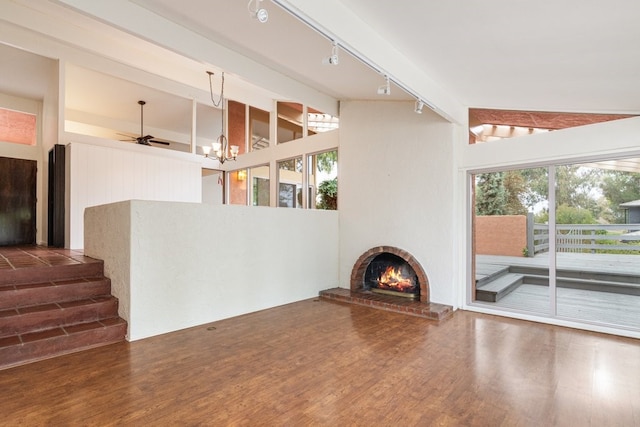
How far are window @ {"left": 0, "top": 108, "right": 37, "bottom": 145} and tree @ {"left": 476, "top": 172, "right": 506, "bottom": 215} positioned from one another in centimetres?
945

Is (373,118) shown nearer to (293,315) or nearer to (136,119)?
(293,315)

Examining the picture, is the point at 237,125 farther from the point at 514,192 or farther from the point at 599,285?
the point at 599,285

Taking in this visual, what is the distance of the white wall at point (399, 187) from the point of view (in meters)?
5.01

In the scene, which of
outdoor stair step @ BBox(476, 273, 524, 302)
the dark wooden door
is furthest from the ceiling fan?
outdoor stair step @ BBox(476, 273, 524, 302)

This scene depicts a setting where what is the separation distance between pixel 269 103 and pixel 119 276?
5.26 meters

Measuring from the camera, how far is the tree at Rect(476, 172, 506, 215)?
4.90m

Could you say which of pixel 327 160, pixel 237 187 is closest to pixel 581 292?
pixel 327 160

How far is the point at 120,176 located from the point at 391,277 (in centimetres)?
571

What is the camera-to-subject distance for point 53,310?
139 inches

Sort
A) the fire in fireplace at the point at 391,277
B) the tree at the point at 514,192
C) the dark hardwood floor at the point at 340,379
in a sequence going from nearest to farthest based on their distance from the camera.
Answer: the dark hardwood floor at the point at 340,379
the tree at the point at 514,192
the fire in fireplace at the point at 391,277

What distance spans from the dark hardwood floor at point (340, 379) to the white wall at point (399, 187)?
1.34 m

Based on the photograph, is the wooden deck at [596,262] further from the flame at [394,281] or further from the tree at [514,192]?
the flame at [394,281]

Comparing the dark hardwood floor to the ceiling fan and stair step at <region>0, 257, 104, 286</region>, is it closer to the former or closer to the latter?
stair step at <region>0, 257, 104, 286</region>

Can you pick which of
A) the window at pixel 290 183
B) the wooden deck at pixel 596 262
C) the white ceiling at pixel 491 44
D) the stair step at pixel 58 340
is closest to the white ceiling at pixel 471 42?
the white ceiling at pixel 491 44
